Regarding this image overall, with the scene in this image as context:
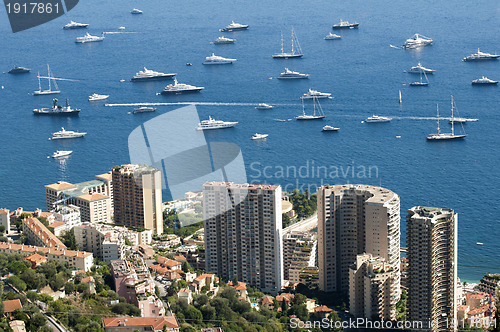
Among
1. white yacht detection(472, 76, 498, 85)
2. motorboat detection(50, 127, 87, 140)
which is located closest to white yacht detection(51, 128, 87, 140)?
motorboat detection(50, 127, 87, 140)

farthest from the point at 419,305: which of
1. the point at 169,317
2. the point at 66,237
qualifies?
the point at 66,237

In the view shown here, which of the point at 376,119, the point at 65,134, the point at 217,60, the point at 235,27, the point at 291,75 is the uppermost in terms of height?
the point at 235,27

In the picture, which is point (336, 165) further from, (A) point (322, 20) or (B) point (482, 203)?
(A) point (322, 20)

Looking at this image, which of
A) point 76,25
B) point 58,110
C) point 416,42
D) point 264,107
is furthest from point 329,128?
point 76,25

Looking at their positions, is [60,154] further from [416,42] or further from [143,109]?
[416,42]

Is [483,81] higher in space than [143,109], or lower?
higher

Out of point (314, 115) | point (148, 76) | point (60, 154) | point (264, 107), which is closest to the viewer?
point (60, 154)

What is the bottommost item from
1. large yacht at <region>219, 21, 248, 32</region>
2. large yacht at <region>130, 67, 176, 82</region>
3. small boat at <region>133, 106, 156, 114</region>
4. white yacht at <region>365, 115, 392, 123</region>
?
white yacht at <region>365, 115, 392, 123</region>

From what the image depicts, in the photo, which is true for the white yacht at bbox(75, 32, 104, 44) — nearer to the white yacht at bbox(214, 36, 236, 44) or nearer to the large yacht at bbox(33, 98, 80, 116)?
the white yacht at bbox(214, 36, 236, 44)
